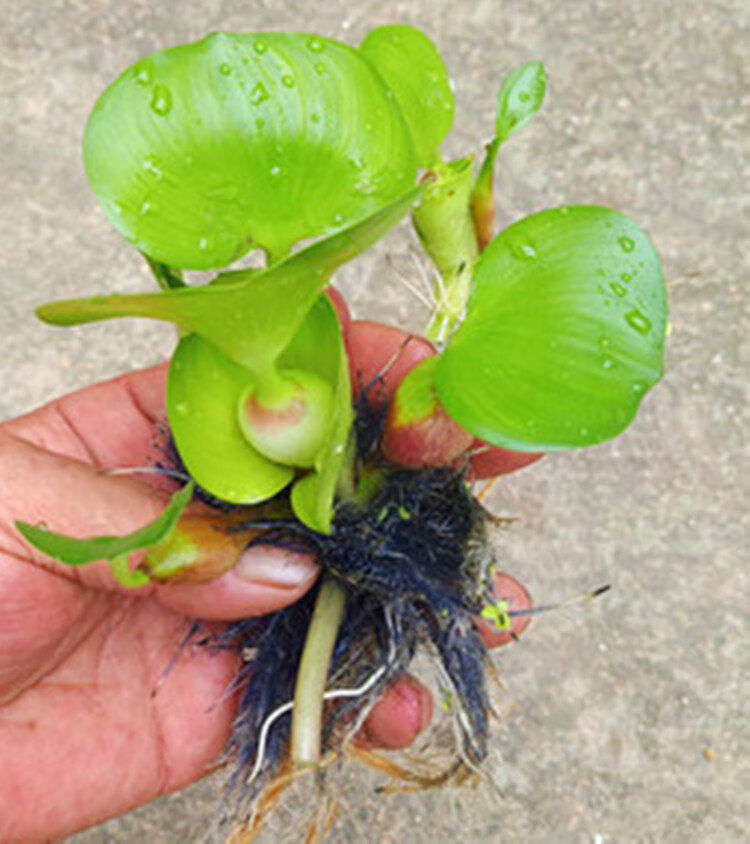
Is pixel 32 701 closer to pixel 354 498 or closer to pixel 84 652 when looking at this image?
pixel 84 652

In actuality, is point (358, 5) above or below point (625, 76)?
above

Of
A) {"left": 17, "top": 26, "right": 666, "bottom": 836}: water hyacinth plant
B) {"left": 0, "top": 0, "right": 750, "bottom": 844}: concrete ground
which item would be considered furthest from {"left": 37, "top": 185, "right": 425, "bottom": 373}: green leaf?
{"left": 0, "top": 0, "right": 750, "bottom": 844}: concrete ground

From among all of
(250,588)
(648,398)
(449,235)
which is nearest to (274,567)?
(250,588)

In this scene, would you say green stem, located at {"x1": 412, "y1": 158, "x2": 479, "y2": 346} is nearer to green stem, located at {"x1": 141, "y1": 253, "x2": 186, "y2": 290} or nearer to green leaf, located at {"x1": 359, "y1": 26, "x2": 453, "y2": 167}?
green leaf, located at {"x1": 359, "y1": 26, "x2": 453, "y2": 167}

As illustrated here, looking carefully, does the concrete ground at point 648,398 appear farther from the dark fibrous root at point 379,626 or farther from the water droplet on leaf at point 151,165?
the water droplet on leaf at point 151,165

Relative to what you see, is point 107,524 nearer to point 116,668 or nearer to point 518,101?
point 116,668

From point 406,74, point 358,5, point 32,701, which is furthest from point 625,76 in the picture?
point 32,701
